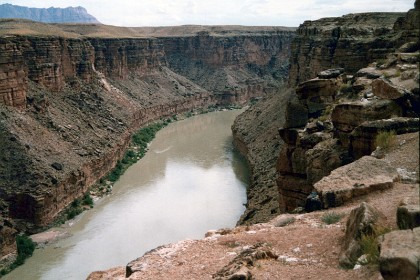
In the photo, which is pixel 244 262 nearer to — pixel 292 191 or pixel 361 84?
pixel 292 191

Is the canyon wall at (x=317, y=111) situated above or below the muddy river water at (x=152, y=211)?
above

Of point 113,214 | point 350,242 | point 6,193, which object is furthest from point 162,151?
point 350,242

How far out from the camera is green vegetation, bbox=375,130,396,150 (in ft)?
36.6

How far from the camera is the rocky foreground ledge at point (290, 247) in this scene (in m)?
7.64

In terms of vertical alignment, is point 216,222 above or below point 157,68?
below

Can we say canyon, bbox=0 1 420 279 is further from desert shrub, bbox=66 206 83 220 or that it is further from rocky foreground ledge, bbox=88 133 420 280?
desert shrub, bbox=66 206 83 220

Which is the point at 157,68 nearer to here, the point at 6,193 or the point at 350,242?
the point at 6,193

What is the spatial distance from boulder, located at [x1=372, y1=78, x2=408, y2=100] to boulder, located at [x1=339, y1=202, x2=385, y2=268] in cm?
549

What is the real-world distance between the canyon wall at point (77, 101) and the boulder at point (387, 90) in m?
18.6

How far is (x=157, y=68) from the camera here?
2817 inches

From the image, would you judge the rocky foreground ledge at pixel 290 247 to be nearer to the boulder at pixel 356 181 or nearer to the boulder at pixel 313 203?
the boulder at pixel 356 181

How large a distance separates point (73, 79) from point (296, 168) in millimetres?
32663

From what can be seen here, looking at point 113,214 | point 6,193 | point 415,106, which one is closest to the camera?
point 415,106

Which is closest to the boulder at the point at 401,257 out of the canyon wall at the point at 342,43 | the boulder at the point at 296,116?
the boulder at the point at 296,116
